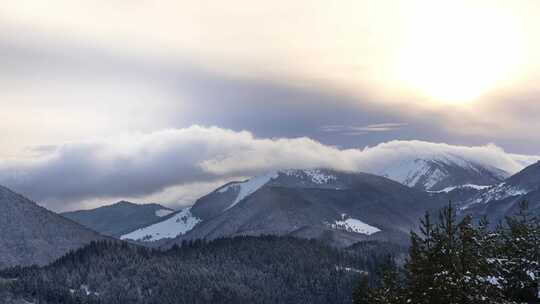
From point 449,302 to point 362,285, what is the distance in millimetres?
37930

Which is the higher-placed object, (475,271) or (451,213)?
(451,213)

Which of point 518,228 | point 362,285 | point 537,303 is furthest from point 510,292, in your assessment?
point 362,285

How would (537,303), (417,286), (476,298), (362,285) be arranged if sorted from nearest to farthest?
(476,298) → (417,286) → (537,303) → (362,285)

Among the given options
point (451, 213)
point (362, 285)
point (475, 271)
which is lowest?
point (362, 285)

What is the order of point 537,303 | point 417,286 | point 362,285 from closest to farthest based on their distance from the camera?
point 417,286
point 537,303
point 362,285

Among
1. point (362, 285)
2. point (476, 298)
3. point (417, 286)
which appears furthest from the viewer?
point (362, 285)

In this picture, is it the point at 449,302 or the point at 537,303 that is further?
the point at 537,303

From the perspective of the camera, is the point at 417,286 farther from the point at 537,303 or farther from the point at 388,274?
the point at 537,303

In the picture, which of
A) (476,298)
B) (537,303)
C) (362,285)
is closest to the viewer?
(476,298)

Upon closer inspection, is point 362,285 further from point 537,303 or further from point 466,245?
point 466,245

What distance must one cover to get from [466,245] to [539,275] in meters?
14.8

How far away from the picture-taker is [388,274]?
62.9 m

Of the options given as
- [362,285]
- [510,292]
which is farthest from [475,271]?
[362,285]

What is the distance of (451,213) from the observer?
2122 inches
